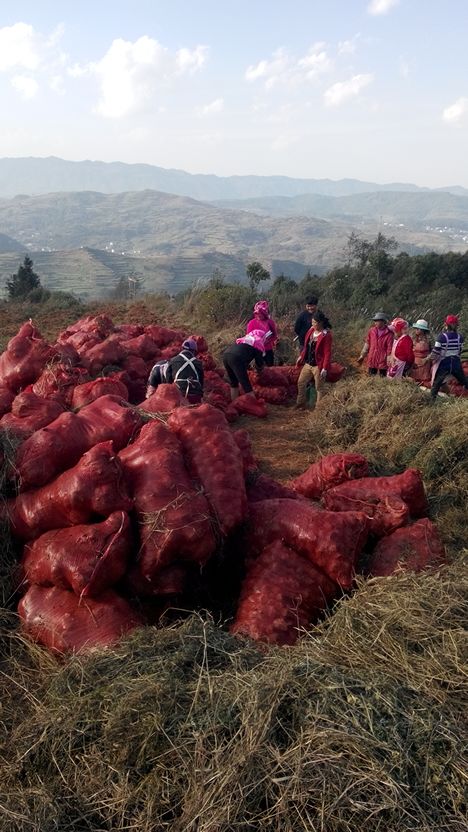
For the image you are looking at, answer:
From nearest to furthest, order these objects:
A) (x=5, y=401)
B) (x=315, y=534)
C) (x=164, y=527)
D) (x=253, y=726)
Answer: (x=253, y=726)
(x=164, y=527)
(x=315, y=534)
(x=5, y=401)

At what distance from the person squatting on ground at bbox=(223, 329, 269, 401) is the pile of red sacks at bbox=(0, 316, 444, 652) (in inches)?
164

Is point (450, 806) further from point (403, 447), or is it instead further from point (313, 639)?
point (403, 447)

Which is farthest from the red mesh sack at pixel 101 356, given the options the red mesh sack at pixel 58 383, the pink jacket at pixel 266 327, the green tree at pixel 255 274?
the green tree at pixel 255 274

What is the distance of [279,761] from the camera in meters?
→ 2.21

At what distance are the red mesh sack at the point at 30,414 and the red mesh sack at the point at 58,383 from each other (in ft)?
4.15

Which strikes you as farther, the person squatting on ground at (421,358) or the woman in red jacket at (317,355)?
the person squatting on ground at (421,358)

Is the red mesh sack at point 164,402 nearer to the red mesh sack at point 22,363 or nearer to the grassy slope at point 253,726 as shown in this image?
the grassy slope at point 253,726

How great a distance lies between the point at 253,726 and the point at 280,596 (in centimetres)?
119

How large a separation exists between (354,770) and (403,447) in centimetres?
459

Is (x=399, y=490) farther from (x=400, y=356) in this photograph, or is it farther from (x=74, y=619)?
(x=400, y=356)

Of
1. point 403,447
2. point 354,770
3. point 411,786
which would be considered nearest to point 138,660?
point 354,770

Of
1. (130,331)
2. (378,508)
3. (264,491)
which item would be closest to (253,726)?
(264,491)

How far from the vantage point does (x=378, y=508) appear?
4488 mm

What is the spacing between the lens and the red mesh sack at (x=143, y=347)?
9.01 metres
